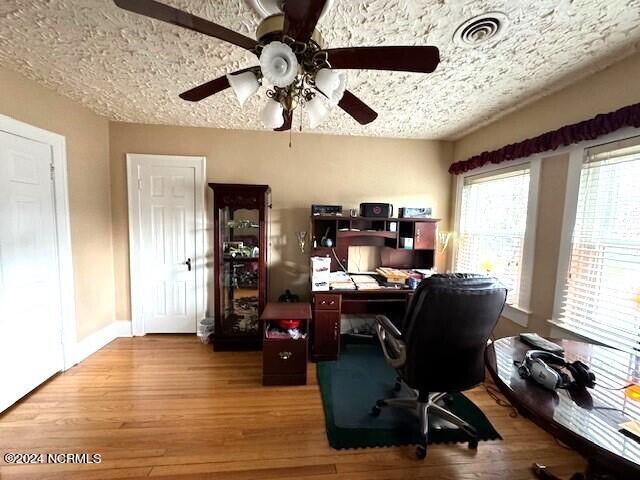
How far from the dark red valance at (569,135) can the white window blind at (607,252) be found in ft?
0.43

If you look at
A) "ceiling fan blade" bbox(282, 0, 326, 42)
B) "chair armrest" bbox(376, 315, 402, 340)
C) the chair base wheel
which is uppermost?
"ceiling fan blade" bbox(282, 0, 326, 42)

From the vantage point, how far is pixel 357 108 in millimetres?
1396

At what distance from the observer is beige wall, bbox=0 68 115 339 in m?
1.96

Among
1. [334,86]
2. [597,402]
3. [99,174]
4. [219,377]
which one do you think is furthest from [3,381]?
[597,402]

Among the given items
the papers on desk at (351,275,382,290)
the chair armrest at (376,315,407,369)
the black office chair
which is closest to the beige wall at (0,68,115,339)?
the papers on desk at (351,275,382,290)

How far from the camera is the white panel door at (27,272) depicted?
1.75 m

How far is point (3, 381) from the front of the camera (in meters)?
1.75

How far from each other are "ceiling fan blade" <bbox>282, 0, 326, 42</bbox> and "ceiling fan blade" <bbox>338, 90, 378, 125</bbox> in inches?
18.1

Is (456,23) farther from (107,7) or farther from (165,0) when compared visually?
(107,7)

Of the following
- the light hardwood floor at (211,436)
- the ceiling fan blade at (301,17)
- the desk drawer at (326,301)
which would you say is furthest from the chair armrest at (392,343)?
the ceiling fan blade at (301,17)

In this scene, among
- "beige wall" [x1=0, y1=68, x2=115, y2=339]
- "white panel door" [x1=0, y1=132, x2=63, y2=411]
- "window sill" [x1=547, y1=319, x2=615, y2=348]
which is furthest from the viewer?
"beige wall" [x1=0, y1=68, x2=115, y2=339]

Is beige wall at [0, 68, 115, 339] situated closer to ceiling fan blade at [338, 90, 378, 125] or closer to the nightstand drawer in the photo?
the nightstand drawer

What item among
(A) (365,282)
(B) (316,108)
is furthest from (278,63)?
(A) (365,282)

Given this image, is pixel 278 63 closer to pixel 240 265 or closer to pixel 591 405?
pixel 591 405
